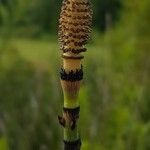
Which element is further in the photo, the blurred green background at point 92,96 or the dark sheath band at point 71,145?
the blurred green background at point 92,96

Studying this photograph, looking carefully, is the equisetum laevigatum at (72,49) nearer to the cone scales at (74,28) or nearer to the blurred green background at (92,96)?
the cone scales at (74,28)

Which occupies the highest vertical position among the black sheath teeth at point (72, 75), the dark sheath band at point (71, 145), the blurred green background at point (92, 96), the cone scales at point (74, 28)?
the cone scales at point (74, 28)

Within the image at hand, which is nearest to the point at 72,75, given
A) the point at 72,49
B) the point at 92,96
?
the point at 72,49

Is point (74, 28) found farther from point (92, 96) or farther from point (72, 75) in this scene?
point (92, 96)

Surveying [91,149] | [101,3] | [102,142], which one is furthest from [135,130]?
[101,3]

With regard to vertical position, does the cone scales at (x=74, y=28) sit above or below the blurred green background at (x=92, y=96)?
above

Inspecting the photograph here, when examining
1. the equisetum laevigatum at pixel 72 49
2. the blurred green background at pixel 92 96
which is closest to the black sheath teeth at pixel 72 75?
the equisetum laevigatum at pixel 72 49
